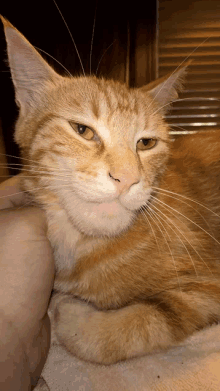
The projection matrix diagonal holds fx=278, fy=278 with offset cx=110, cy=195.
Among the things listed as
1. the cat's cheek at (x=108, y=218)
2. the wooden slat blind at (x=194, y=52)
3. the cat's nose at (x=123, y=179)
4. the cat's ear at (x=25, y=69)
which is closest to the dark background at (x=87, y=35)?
the wooden slat blind at (x=194, y=52)

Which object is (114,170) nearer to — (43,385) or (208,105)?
(43,385)

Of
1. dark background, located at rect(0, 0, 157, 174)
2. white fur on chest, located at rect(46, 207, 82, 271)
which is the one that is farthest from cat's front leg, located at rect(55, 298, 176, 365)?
dark background, located at rect(0, 0, 157, 174)

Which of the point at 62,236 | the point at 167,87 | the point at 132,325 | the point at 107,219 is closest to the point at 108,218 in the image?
the point at 107,219

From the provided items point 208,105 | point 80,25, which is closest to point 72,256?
point 80,25

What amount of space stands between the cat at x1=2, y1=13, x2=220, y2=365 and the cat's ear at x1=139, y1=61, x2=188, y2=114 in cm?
2

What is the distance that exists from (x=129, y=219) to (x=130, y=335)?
390 millimetres

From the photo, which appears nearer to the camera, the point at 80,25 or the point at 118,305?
the point at 118,305

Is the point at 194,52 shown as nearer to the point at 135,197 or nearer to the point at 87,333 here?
the point at 135,197

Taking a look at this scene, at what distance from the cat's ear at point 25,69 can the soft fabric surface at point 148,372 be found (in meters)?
0.96

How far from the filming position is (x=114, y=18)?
278 cm

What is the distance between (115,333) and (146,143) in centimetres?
73

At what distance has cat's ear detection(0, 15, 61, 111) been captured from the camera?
956 mm

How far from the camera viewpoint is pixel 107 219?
0.94 m

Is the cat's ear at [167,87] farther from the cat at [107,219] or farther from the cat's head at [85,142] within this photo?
the cat's head at [85,142]
